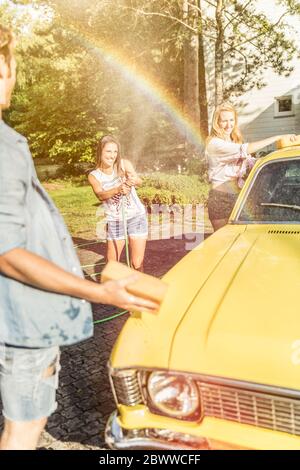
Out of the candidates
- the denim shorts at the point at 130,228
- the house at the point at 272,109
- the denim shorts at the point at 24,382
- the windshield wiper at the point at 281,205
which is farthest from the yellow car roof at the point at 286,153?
the house at the point at 272,109

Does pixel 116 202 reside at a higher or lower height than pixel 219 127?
lower

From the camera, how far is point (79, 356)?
Result: 156 inches

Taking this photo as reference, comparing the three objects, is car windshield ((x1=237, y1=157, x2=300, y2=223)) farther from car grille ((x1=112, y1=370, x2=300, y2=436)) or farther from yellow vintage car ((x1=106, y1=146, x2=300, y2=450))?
car grille ((x1=112, y1=370, x2=300, y2=436))

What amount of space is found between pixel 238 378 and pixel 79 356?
8.02 ft

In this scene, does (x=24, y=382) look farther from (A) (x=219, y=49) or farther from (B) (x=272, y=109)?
(B) (x=272, y=109)

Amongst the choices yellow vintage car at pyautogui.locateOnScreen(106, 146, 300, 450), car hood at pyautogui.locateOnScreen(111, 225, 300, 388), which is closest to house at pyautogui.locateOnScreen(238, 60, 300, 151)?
car hood at pyautogui.locateOnScreen(111, 225, 300, 388)

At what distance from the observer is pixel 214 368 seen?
1.86 m

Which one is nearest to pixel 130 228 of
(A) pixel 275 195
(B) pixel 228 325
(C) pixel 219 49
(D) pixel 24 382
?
(A) pixel 275 195

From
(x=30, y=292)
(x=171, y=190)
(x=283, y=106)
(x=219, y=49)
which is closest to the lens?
Result: (x=30, y=292)

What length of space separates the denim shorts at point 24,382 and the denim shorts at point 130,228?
295 cm

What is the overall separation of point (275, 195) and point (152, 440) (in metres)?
2.21

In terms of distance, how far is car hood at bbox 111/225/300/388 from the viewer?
182 cm
